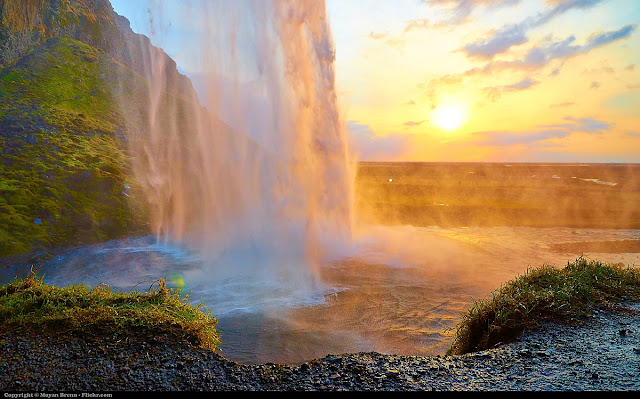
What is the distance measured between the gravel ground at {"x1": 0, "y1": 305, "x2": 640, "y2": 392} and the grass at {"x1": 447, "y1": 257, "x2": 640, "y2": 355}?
37.3 inches

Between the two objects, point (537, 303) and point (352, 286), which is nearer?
point (537, 303)

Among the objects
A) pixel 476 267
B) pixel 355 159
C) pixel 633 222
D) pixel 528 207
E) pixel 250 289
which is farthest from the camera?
pixel 528 207

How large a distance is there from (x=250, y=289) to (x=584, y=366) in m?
9.94

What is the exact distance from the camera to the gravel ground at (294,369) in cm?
466

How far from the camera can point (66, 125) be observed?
28.0m

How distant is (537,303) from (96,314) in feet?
25.3

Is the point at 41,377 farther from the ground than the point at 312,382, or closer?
farther from the ground

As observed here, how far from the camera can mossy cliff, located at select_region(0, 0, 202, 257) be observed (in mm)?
19828

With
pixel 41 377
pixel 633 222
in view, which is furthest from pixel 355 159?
pixel 633 222

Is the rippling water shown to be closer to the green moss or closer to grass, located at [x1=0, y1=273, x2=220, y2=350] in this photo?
grass, located at [x1=0, y1=273, x2=220, y2=350]

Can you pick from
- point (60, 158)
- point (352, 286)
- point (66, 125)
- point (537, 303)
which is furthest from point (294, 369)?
point (66, 125)

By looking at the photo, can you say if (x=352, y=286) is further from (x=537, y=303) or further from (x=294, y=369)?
(x=294, y=369)

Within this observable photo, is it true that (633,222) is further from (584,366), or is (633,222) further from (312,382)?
(312,382)

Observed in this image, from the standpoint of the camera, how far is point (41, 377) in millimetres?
4531
